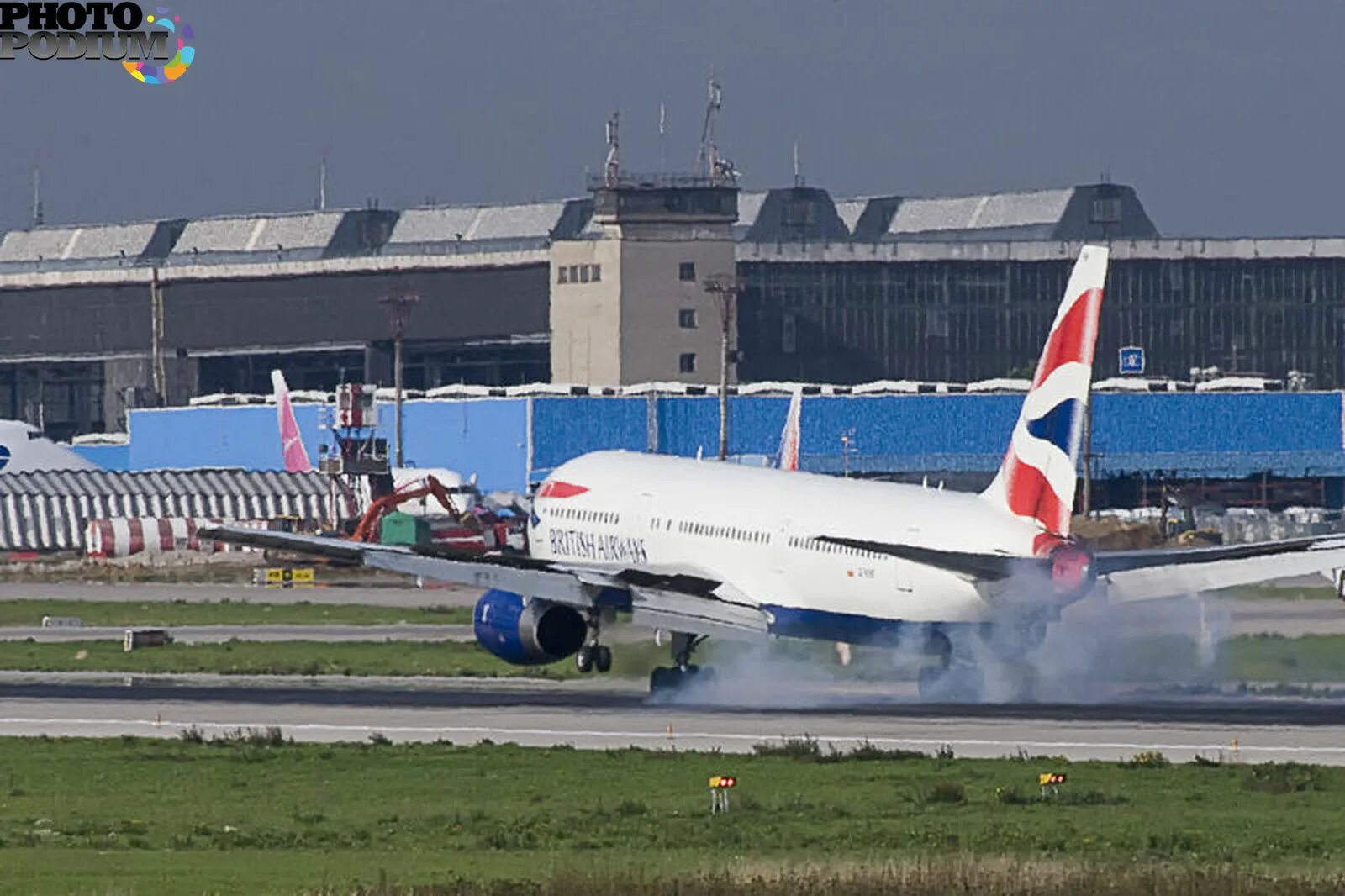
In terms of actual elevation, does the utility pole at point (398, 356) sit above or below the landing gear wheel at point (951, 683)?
above

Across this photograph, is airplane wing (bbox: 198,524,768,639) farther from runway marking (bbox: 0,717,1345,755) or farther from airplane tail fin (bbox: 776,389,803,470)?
airplane tail fin (bbox: 776,389,803,470)

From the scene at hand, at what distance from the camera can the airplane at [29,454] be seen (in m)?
163

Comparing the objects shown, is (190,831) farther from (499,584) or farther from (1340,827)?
(499,584)

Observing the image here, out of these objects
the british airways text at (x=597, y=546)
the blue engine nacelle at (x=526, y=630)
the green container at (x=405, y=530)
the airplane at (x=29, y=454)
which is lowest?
the blue engine nacelle at (x=526, y=630)

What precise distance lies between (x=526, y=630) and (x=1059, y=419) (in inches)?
514

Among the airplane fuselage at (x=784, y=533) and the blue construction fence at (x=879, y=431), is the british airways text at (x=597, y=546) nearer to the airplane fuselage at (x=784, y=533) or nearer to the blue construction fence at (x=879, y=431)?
the airplane fuselage at (x=784, y=533)

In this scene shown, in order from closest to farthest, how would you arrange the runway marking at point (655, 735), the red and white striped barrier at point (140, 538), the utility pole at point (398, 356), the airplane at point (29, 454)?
the runway marking at point (655, 735) < the red and white striped barrier at point (140, 538) < the airplane at point (29, 454) < the utility pole at point (398, 356)

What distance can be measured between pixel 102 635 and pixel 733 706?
29.9 metres

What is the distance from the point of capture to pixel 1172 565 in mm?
55281

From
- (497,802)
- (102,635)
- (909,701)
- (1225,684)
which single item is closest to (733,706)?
(909,701)

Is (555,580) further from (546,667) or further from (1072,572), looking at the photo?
(1072,572)

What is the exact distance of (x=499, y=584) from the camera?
6091 centimetres

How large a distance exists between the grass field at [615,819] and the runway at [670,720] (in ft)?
7.62

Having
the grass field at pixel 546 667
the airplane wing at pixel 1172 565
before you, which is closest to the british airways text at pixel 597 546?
the grass field at pixel 546 667
